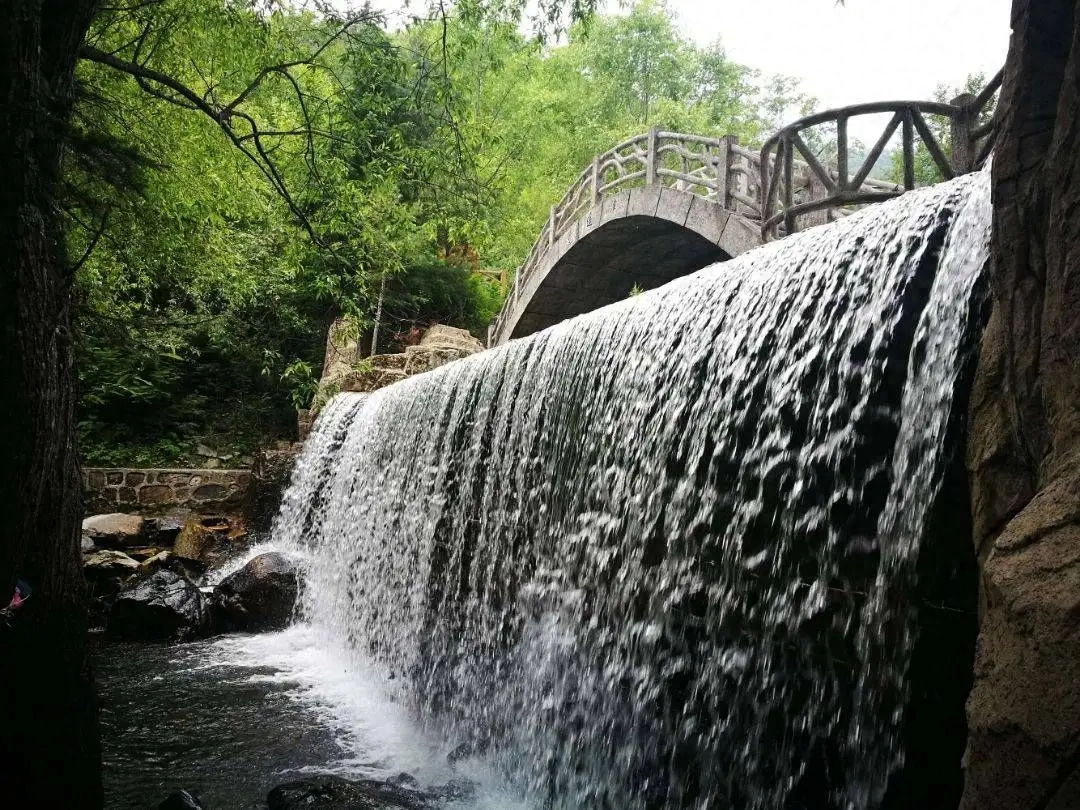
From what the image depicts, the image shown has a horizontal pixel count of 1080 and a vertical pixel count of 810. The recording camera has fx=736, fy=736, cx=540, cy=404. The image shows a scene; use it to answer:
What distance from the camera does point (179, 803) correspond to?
3.48 meters

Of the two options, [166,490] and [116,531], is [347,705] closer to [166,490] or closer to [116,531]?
[116,531]

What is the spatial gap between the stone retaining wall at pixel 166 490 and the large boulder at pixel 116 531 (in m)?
0.72

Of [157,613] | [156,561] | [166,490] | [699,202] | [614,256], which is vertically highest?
[614,256]

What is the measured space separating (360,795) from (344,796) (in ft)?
0.28

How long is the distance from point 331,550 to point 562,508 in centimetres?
494

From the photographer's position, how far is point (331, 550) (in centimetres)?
864

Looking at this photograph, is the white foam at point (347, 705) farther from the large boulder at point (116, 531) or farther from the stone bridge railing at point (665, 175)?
the stone bridge railing at point (665, 175)

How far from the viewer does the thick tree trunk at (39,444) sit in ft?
6.74

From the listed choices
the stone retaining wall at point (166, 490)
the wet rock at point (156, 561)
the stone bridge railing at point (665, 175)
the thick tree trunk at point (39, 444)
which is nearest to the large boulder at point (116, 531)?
the wet rock at point (156, 561)

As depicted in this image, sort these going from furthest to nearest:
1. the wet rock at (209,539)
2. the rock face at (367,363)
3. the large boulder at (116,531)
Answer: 1. the rock face at (367,363)
2. the wet rock at (209,539)
3. the large boulder at (116,531)

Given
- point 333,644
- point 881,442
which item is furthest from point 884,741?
point 333,644

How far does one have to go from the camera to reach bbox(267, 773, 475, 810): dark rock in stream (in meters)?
3.60

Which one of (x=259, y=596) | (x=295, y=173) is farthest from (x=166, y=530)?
(x=295, y=173)

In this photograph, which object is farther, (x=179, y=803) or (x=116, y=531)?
(x=116, y=531)
